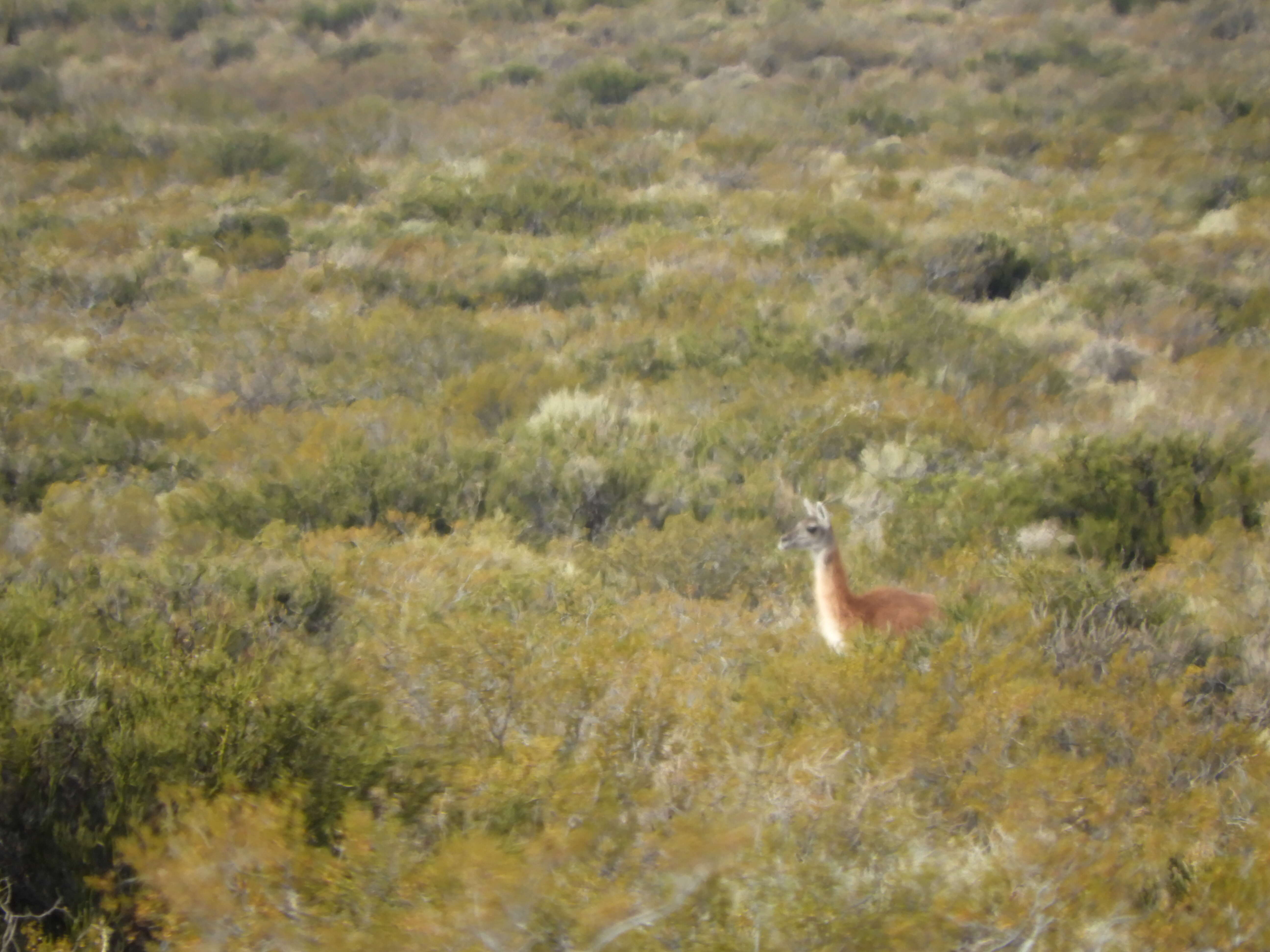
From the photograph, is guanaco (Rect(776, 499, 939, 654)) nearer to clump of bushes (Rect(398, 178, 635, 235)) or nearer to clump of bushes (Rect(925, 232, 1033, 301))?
clump of bushes (Rect(925, 232, 1033, 301))

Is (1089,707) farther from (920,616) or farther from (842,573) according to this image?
(842,573)

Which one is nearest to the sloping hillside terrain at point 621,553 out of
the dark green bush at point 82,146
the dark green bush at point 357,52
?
the dark green bush at point 82,146

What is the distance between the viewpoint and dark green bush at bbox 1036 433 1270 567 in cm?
657

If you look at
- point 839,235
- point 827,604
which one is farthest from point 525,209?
point 827,604

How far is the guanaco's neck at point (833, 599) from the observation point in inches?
183

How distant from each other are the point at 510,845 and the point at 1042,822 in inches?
56.9

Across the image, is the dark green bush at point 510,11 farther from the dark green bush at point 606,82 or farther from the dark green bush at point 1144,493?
the dark green bush at point 1144,493

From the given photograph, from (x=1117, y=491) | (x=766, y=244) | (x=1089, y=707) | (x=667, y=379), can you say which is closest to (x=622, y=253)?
(x=766, y=244)

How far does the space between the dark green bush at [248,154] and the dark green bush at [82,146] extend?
5.65 ft

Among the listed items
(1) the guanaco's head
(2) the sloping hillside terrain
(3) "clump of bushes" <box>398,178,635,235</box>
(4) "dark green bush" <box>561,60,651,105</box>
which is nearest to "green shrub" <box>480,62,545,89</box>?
(4) "dark green bush" <box>561,60,651,105</box>

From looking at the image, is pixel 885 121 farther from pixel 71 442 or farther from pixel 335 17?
pixel 71 442

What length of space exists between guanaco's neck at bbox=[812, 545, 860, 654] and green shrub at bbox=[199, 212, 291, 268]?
11823 millimetres

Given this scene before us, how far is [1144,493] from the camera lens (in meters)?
7.03

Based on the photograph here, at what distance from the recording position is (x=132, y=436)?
8383 mm
